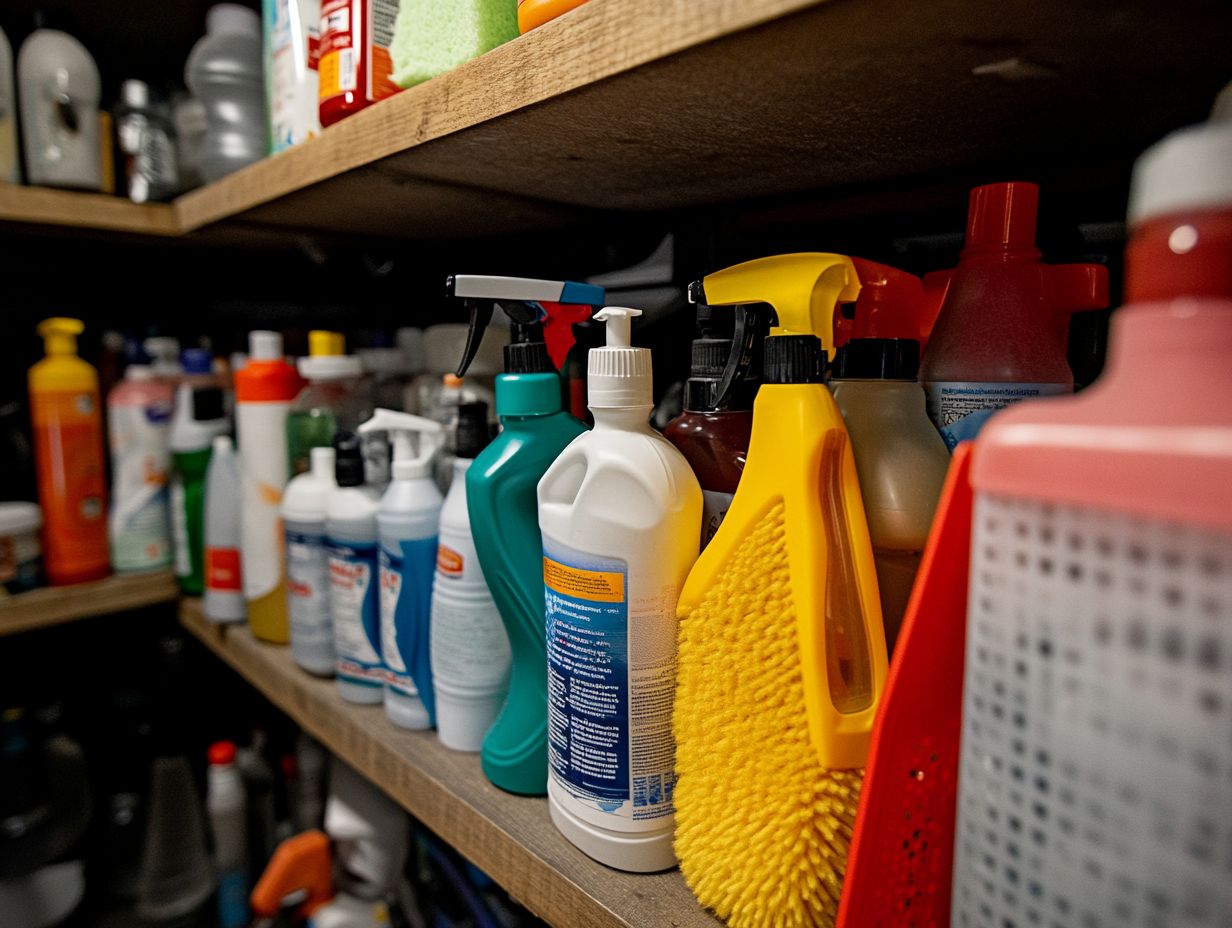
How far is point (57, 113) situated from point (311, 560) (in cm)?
74

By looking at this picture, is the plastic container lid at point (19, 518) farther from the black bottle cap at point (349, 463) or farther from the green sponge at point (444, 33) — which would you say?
the green sponge at point (444, 33)

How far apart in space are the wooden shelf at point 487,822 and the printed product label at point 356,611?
4 cm

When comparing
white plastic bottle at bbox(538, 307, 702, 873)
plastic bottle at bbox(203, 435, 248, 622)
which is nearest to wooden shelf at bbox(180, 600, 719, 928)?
white plastic bottle at bbox(538, 307, 702, 873)

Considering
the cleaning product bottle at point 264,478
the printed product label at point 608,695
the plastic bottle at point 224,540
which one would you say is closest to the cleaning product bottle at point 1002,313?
the printed product label at point 608,695

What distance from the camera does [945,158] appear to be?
516 millimetres

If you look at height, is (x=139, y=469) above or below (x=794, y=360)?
below

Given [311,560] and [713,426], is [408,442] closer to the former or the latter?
[311,560]

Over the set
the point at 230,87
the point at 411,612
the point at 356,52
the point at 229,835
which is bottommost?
the point at 229,835

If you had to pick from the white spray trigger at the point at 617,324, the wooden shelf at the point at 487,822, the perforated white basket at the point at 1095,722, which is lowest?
the wooden shelf at the point at 487,822

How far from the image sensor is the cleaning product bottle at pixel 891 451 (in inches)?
15.5

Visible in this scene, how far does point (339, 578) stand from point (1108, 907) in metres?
0.65

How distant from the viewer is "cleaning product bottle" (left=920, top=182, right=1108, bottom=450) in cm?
41

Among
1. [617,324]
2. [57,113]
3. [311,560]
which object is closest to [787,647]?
[617,324]

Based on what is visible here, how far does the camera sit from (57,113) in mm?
961
